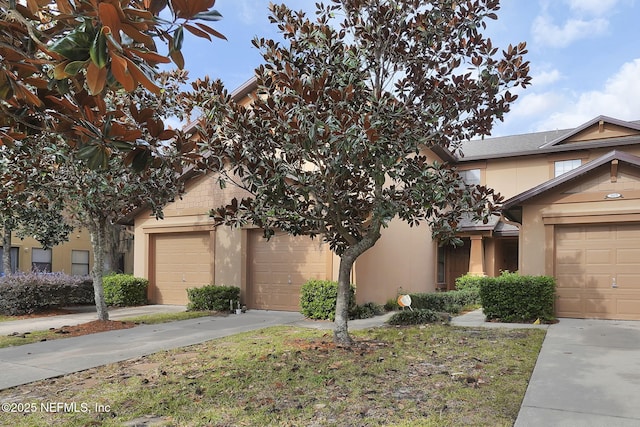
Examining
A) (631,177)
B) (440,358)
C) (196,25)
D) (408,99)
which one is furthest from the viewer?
(631,177)

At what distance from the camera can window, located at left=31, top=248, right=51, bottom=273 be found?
23781 mm

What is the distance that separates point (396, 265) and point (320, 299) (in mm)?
4154

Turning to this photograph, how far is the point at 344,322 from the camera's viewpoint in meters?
8.04

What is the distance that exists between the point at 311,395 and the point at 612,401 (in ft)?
10.7

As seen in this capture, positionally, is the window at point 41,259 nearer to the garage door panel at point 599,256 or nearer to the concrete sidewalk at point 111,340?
the concrete sidewalk at point 111,340

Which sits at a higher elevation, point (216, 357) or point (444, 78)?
point (444, 78)

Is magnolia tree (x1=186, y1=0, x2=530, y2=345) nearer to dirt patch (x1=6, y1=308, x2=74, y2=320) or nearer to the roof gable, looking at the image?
dirt patch (x1=6, y1=308, x2=74, y2=320)

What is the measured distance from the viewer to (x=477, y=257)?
18.9 m

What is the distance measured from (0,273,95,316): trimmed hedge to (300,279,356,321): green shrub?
7259 mm

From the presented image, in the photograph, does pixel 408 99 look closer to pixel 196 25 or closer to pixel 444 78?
pixel 444 78

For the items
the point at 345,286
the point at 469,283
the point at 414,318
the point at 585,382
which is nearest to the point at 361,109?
the point at 345,286

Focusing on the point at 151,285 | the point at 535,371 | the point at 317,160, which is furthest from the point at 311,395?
the point at 151,285

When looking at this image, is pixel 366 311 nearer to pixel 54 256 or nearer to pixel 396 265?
pixel 396 265

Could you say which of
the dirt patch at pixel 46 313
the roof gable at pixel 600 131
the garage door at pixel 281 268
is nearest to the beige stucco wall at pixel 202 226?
the garage door at pixel 281 268
